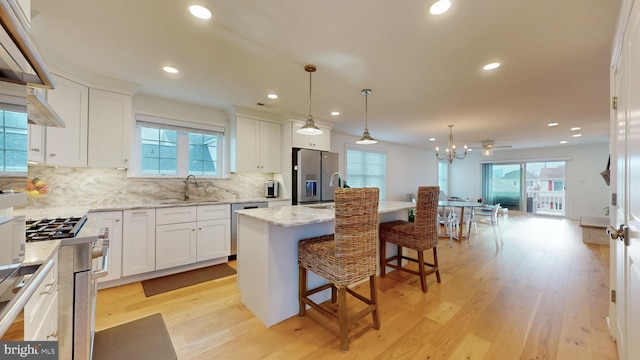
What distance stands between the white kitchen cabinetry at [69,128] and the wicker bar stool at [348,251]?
108 inches

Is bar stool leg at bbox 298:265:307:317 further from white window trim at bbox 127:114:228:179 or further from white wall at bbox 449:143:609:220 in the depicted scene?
white wall at bbox 449:143:609:220

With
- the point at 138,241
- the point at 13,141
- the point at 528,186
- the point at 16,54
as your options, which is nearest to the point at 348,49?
the point at 16,54

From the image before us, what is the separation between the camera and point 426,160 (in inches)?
337

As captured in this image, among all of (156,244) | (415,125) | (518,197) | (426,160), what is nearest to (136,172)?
(156,244)

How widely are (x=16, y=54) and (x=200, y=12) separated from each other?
1.22 meters

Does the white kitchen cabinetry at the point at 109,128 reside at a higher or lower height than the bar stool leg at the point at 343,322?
higher

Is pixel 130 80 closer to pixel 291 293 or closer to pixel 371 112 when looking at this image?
pixel 291 293

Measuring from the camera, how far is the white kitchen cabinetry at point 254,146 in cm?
390

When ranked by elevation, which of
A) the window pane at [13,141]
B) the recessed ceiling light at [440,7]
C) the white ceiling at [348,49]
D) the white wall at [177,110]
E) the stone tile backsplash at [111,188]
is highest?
the white ceiling at [348,49]

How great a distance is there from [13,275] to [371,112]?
3989 millimetres

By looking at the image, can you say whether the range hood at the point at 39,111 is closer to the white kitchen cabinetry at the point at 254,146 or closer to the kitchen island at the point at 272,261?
the kitchen island at the point at 272,261

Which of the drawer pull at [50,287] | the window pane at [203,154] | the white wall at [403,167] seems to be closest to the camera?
the drawer pull at [50,287]

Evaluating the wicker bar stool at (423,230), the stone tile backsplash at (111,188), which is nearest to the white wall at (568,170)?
the stone tile backsplash at (111,188)

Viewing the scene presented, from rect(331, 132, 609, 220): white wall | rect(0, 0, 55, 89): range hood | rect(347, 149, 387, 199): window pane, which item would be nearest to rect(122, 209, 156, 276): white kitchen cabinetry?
rect(0, 0, 55, 89): range hood
